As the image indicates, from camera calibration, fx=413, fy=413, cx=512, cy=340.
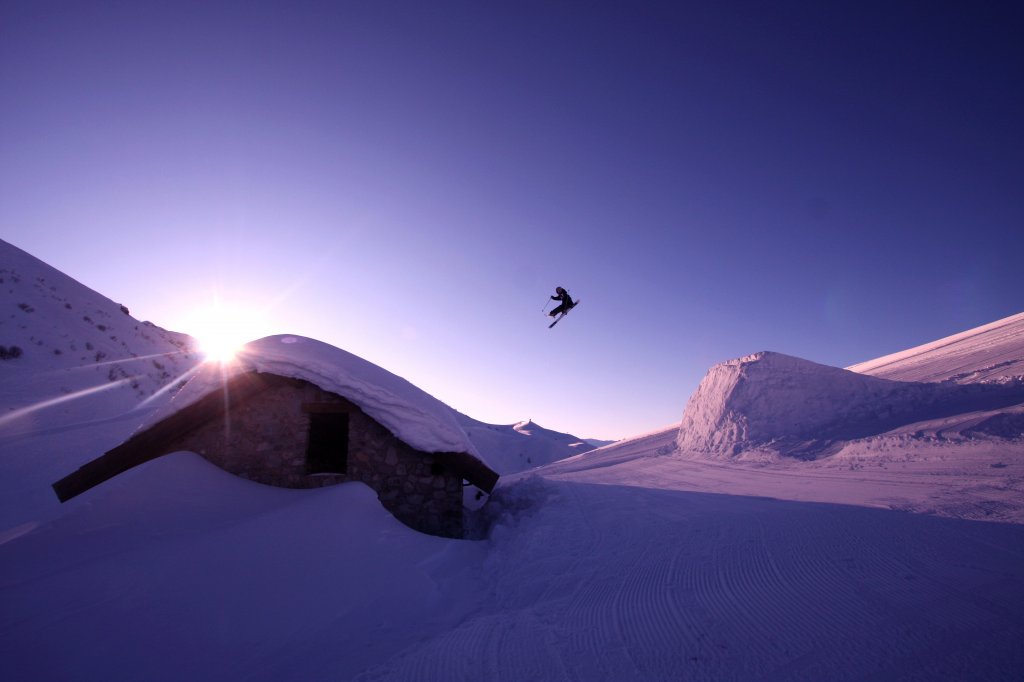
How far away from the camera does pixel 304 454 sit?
308 inches

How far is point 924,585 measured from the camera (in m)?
4.27

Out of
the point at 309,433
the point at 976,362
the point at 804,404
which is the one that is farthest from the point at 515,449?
the point at 309,433

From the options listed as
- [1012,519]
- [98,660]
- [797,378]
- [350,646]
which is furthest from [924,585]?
[797,378]

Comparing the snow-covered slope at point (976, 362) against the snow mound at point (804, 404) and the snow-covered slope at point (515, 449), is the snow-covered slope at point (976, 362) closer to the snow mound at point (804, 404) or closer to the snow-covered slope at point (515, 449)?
the snow mound at point (804, 404)

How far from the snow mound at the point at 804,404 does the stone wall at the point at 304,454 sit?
11910 millimetres

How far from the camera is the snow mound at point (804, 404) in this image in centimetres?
1241

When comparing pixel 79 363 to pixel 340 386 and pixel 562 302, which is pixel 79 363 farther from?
pixel 562 302

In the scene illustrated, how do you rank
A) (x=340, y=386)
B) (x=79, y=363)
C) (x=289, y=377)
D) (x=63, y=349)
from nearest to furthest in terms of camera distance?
(x=340, y=386) → (x=289, y=377) → (x=79, y=363) → (x=63, y=349)

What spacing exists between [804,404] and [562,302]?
34.2 feet

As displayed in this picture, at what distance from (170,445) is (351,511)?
3.86m

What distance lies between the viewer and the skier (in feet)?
41.0

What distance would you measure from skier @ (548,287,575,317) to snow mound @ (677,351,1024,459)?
350 inches

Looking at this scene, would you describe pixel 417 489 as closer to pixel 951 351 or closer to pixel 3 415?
pixel 3 415

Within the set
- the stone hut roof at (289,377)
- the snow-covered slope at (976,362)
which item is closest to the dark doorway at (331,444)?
the stone hut roof at (289,377)
